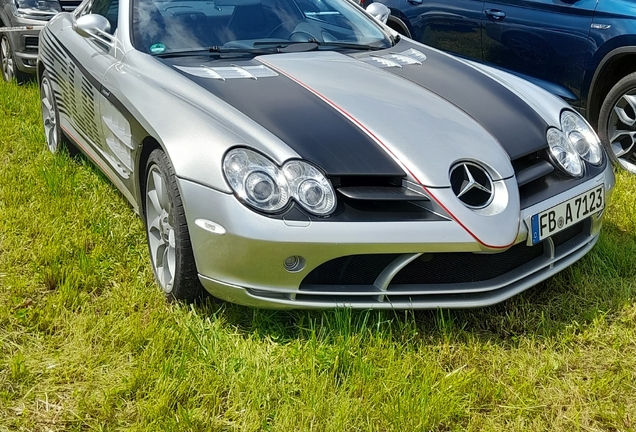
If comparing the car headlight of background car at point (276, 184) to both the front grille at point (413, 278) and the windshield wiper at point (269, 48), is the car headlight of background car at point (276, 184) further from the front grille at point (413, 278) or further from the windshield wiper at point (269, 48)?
the windshield wiper at point (269, 48)

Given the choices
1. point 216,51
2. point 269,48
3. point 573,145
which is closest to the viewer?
point 573,145

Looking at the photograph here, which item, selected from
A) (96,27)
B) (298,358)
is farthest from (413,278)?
(96,27)

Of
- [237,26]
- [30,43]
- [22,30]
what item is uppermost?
[237,26]

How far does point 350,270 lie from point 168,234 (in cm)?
79

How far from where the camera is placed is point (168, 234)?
285 cm

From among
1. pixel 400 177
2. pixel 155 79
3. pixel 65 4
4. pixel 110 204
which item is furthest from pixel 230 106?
pixel 65 4

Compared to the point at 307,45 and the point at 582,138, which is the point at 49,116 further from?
the point at 582,138

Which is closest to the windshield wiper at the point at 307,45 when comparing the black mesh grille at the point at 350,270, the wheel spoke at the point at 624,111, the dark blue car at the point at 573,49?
the black mesh grille at the point at 350,270

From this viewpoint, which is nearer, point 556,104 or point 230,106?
point 230,106

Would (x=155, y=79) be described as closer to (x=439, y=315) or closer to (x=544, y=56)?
(x=439, y=315)

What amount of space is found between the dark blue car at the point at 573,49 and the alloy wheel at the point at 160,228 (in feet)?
9.54

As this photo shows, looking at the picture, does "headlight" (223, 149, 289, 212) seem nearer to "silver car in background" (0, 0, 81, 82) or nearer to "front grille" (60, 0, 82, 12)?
"silver car in background" (0, 0, 81, 82)

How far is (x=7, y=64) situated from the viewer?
22.7 feet

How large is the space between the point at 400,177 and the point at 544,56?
2.65 meters
